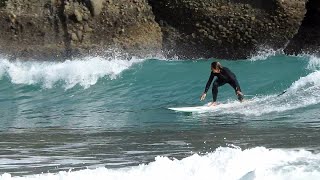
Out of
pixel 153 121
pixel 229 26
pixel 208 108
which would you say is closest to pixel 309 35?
pixel 229 26

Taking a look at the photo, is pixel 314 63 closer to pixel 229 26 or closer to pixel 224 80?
pixel 229 26

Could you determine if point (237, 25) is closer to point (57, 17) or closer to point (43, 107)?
point (57, 17)

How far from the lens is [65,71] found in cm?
2047

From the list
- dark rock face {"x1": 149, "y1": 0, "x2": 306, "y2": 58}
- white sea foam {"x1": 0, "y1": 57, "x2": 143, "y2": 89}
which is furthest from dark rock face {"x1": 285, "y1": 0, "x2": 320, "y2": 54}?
white sea foam {"x1": 0, "y1": 57, "x2": 143, "y2": 89}

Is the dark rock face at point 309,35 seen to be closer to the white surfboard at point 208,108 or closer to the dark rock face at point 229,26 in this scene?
the dark rock face at point 229,26

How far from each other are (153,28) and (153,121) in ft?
34.4

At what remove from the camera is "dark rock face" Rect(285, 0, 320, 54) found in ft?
72.2

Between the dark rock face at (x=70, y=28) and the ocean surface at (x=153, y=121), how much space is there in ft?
2.41

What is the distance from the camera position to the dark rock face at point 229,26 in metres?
21.8

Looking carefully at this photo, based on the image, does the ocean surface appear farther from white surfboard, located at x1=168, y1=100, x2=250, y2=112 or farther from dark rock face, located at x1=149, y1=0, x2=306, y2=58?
dark rock face, located at x1=149, y1=0, x2=306, y2=58

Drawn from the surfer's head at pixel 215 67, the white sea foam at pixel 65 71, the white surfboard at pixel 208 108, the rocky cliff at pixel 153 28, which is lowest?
the white surfboard at pixel 208 108

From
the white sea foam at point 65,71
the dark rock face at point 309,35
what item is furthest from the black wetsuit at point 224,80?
the dark rock face at point 309,35

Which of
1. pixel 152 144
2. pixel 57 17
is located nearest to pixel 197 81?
pixel 57 17

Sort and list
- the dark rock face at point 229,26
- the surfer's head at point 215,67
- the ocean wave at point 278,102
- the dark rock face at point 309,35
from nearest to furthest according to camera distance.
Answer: the ocean wave at point 278,102
the surfer's head at point 215,67
the dark rock face at point 229,26
the dark rock face at point 309,35
